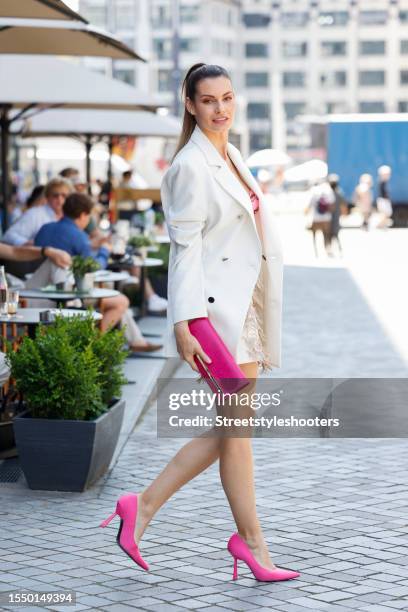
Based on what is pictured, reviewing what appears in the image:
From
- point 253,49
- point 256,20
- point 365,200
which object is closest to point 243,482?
point 365,200

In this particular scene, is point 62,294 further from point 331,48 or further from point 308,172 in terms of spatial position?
point 331,48

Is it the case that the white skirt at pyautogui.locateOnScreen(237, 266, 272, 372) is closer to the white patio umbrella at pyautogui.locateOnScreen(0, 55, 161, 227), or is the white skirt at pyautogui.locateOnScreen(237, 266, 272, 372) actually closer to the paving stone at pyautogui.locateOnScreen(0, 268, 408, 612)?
the paving stone at pyautogui.locateOnScreen(0, 268, 408, 612)

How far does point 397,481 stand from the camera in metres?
7.31

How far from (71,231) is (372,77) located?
142157 mm

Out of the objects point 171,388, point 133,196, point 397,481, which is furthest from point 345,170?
point 397,481

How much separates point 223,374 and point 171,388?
597cm

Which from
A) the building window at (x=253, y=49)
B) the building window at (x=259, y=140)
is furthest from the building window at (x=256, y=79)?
the building window at (x=259, y=140)

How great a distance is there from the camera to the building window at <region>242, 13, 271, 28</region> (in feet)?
497

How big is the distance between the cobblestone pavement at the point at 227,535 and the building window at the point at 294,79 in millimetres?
144042

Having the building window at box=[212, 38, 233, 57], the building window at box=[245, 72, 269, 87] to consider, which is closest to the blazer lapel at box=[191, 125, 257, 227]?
the building window at box=[212, 38, 233, 57]

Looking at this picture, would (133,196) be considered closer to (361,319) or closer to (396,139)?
(361,319)

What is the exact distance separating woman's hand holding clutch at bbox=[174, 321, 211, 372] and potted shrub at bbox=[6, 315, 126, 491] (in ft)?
5.87

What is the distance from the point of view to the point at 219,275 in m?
5.16

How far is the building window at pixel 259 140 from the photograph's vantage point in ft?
478
